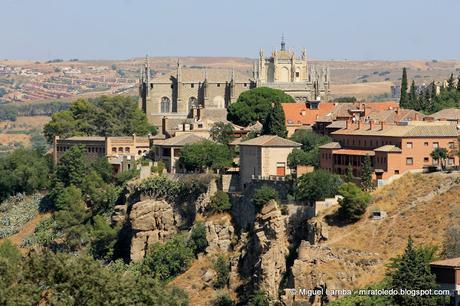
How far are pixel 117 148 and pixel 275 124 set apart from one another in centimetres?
1498

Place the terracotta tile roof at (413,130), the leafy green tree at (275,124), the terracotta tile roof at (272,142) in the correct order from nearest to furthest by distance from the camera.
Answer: the terracotta tile roof at (413,130)
the terracotta tile roof at (272,142)
the leafy green tree at (275,124)

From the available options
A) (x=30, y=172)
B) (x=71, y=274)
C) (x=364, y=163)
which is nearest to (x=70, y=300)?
(x=71, y=274)

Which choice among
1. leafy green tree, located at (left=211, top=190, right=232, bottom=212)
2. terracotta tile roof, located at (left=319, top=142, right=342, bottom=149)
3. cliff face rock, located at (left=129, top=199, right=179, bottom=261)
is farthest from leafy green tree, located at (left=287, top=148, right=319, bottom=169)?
cliff face rock, located at (left=129, top=199, right=179, bottom=261)

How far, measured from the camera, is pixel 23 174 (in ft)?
348

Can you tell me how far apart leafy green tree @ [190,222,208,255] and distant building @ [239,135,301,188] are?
343cm

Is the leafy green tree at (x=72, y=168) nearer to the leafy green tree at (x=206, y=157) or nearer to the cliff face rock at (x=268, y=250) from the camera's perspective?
the leafy green tree at (x=206, y=157)

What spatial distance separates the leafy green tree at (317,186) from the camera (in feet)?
253

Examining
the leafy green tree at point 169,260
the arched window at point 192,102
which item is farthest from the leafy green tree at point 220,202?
the arched window at point 192,102

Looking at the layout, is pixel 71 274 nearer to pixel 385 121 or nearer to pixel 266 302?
pixel 266 302

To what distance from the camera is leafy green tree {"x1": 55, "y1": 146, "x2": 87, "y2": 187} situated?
99438 mm

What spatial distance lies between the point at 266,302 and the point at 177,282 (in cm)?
867

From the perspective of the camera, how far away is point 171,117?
114562mm

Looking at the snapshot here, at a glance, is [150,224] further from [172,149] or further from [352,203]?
[352,203]

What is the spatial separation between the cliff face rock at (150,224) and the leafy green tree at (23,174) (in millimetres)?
16314
